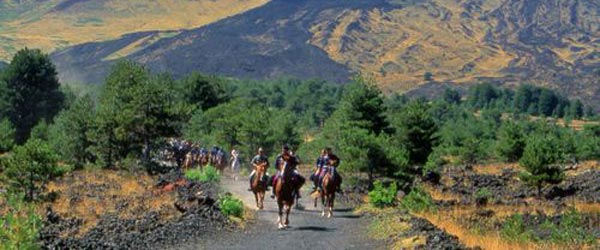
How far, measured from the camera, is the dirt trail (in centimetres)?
1981

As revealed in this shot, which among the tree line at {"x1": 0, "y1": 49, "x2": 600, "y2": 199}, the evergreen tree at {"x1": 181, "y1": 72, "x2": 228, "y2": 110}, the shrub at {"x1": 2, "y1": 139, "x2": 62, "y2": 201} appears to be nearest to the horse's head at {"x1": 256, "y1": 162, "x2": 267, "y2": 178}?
the tree line at {"x1": 0, "y1": 49, "x2": 600, "y2": 199}

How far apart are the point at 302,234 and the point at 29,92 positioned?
68428mm

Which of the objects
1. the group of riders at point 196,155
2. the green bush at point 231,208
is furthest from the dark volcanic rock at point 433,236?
the group of riders at point 196,155

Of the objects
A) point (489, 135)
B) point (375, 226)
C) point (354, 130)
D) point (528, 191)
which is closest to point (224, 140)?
point (528, 191)

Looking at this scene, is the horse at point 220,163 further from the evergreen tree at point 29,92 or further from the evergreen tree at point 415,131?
the evergreen tree at point 29,92

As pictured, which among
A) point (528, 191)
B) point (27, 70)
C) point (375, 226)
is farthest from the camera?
point (27, 70)

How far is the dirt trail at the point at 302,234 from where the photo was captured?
19.8 metres

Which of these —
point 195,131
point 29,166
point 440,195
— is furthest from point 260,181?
Answer: point 195,131

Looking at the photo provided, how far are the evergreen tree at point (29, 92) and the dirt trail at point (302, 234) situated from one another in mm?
60349

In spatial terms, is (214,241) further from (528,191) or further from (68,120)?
(68,120)

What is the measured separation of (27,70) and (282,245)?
70.4 m

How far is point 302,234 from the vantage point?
21.4 metres

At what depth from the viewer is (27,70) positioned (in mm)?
84062

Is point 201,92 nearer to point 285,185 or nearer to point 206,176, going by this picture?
point 206,176
